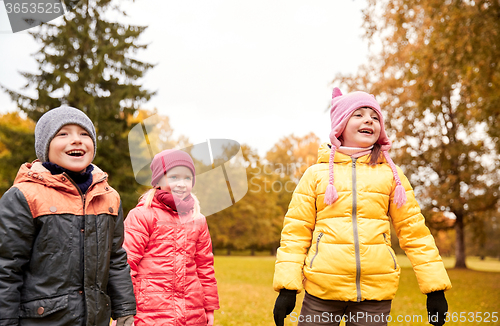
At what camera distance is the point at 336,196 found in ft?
8.05

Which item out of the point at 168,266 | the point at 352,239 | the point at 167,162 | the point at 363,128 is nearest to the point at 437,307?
the point at 352,239

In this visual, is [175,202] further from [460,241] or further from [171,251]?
[460,241]

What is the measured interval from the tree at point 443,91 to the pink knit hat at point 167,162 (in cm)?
492

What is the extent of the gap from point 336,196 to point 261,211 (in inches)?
1057

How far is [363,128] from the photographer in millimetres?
2607

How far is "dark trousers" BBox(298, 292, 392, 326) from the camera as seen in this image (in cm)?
239

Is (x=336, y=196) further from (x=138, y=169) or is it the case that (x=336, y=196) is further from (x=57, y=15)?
(x=57, y=15)

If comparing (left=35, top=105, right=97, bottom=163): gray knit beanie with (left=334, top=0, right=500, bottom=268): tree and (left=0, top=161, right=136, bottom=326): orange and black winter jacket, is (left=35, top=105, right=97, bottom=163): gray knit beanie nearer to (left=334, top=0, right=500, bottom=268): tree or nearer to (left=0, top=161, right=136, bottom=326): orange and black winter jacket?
(left=0, top=161, right=136, bottom=326): orange and black winter jacket

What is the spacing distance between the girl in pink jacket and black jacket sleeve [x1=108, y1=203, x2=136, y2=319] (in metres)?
A: 0.42

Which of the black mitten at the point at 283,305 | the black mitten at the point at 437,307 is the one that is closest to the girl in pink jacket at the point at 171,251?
the black mitten at the point at 283,305

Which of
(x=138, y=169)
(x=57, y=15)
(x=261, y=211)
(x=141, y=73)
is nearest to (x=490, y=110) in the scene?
(x=138, y=169)

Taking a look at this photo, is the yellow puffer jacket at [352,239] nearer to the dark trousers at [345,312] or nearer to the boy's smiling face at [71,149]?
the dark trousers at [345,312]

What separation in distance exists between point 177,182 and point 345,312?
1520 mm

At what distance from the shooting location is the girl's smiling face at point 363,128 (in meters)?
2.61
